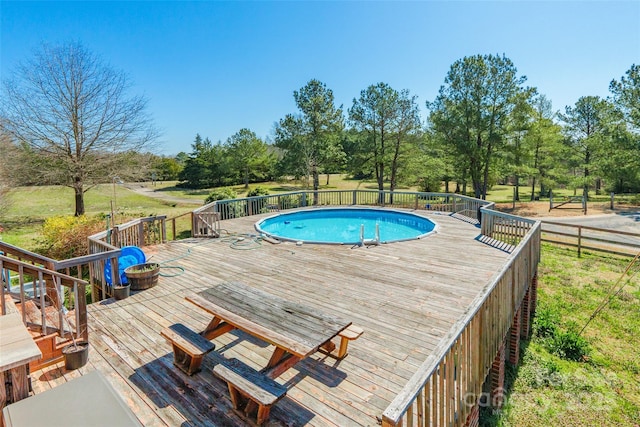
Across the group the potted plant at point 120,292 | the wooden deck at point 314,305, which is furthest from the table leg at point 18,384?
the potted plant at point 120,292

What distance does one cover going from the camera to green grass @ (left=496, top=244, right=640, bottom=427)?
14.4ft

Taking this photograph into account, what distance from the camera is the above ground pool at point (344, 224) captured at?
39.5 ft

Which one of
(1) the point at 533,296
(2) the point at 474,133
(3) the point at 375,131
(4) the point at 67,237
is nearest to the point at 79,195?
(4) the point at 67,237

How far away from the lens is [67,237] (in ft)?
30.6

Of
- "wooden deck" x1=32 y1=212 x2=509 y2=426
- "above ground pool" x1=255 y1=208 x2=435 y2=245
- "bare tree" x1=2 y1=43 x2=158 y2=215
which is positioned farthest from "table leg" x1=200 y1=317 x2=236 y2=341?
"bare tree" x1=2 y1=43 x2=158 y2=215

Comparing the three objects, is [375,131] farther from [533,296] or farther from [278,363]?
[278,363]

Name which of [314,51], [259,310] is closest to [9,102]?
[314,51]

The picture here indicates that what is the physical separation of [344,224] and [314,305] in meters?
9.46

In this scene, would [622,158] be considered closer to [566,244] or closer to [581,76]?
[581,76]

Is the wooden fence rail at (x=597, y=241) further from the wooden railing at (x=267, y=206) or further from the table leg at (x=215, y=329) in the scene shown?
the table leg at (x=215, y=329)

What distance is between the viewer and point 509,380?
5066 millimetres

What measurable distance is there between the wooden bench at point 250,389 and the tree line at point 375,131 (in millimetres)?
15685

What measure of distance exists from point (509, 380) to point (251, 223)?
9158 millimetres

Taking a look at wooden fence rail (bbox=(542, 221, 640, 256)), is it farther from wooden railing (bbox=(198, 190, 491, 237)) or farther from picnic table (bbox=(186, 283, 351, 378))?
picnic table (bbox=(186, 283, 351, 378))
